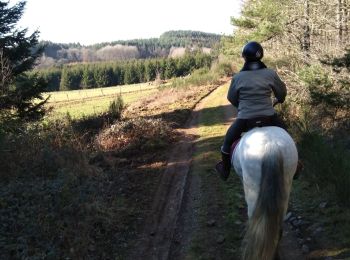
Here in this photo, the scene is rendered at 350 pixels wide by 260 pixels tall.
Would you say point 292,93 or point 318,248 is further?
point 292,93

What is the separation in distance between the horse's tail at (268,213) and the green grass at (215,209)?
1.62 meters

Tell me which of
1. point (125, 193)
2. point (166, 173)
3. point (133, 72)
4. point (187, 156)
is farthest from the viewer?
point (133, 72)

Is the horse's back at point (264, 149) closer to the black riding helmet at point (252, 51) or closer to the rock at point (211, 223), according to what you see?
the black riding helmet at point (252, 51)

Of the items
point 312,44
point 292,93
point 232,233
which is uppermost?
point 312,44

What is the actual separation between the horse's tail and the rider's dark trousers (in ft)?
2.69

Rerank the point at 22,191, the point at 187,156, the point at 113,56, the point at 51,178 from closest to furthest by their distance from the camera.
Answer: the point at 22,191, the point at 51,178, the point at 187,156, the point at 113,56

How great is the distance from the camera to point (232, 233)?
23.3 feet

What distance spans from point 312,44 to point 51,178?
14.0 m

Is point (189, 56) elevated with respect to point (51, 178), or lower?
elevated

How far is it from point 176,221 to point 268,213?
10.9 feet

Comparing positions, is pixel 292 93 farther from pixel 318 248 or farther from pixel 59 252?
pixel 59 252

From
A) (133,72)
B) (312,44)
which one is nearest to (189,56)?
(133,72)

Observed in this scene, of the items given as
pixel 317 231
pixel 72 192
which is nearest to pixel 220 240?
pixel 317 231

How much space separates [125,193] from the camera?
9.58m
